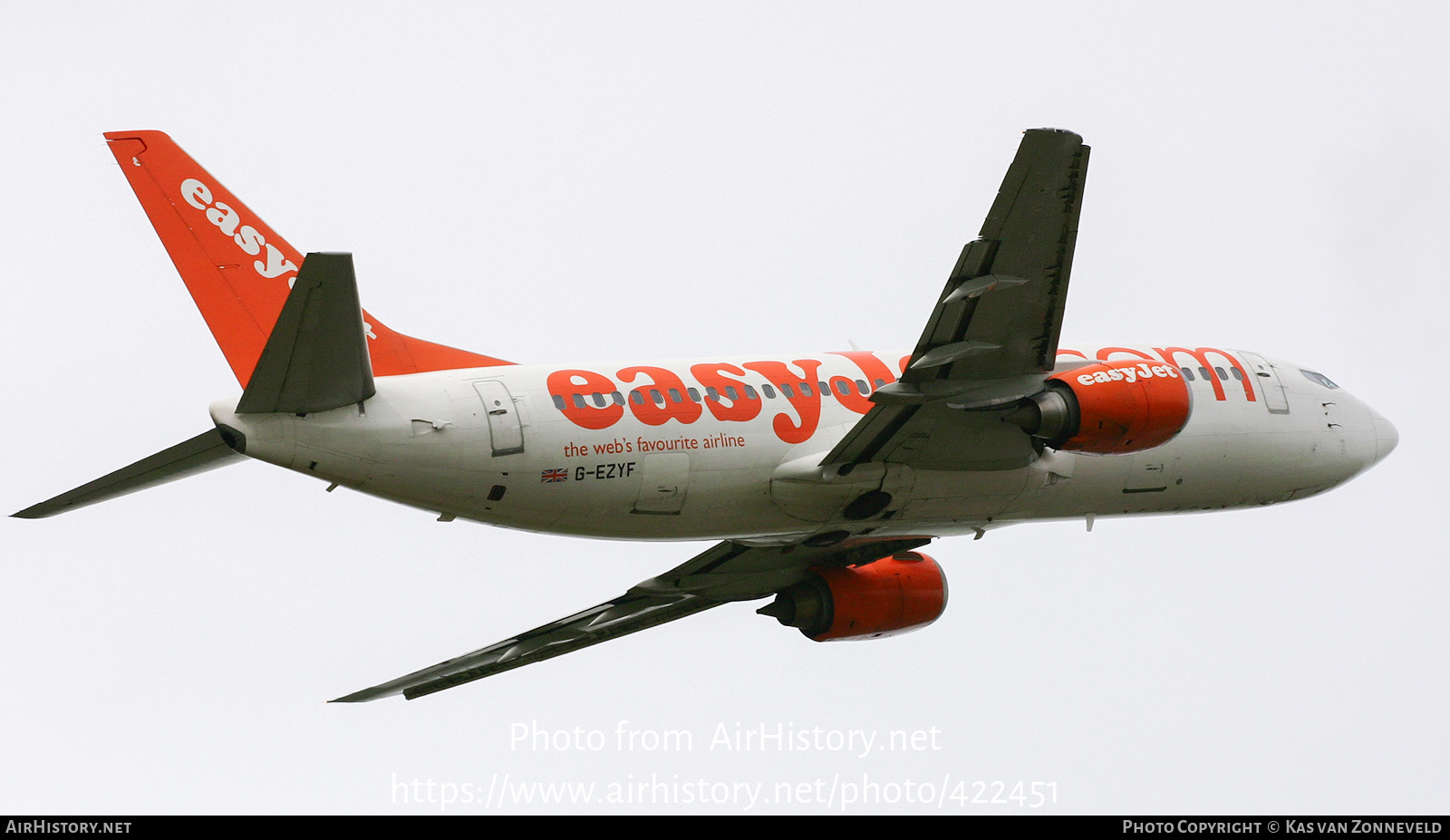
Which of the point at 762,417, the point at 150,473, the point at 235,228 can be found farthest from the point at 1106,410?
the point at 150,473

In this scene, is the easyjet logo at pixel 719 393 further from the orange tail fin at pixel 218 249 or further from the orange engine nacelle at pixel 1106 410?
the orange tail fin at pixel 218 249

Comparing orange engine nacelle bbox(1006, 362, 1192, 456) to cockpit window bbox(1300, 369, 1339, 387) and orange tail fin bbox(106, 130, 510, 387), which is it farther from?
orange tail fin bbox(106, 130, 510, 387)

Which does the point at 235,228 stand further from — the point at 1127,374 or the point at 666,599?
the point at 1127,374

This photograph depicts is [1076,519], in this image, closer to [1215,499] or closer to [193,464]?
[1215,499]

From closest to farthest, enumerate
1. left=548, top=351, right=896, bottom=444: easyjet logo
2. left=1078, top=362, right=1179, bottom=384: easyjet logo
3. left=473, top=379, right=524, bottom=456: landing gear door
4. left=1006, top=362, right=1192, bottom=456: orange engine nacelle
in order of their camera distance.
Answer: left=473, top=379, right=524, bottom=456: landing gear door, left=548, top=351, right=896, bottom=444: easyjet logo, left=1006, top=362, right=1192, bottom=456: orange engine nacelle, left=1078, top=362, right=1179, bottom=384: easyjet logo

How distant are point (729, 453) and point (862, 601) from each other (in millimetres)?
7684

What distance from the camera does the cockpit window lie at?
112 ft

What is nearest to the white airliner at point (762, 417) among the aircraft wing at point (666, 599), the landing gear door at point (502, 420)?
the landing gear door at point (502, 420)

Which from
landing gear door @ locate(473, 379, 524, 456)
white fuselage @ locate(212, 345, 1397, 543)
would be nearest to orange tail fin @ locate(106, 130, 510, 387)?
landing gear door @ locate(473, 379, 524, 456)

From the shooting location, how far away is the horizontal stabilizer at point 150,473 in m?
25.1

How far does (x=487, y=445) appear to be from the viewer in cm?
2641

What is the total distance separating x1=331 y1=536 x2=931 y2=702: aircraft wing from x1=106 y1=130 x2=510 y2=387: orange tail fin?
7677 millimetres

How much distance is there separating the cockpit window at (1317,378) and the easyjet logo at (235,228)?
19208 mm

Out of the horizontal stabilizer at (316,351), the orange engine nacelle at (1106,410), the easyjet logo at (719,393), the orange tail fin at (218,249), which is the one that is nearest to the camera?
the horizontal stabilizer at (316,351)
